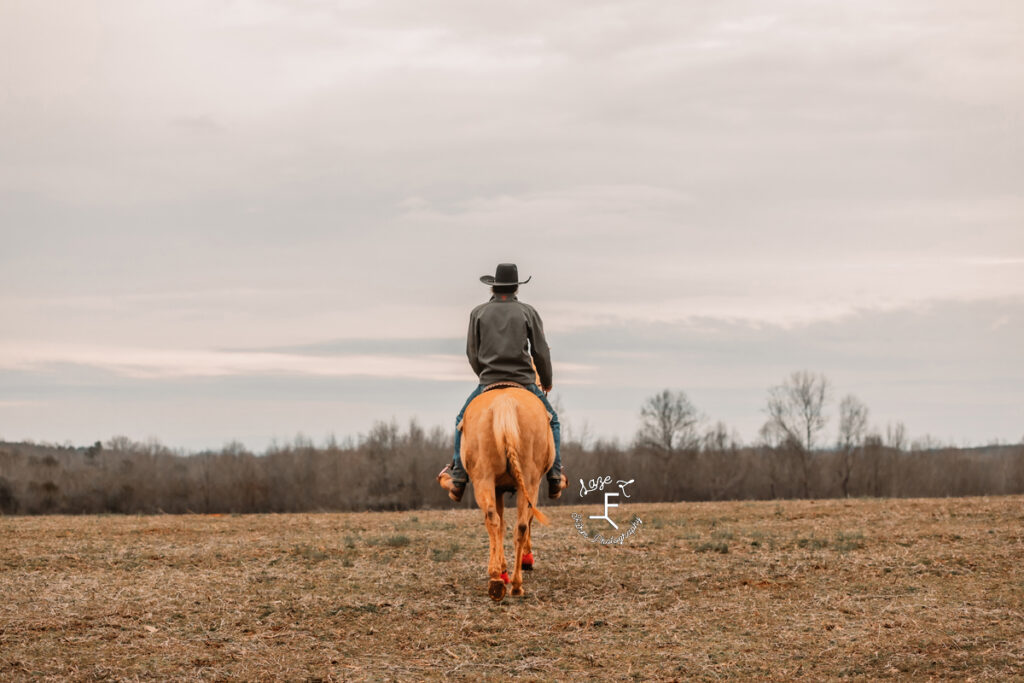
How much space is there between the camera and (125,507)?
64.0 meters

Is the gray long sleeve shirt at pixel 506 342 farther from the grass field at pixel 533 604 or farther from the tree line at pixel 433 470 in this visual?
the tree line at pixel 433 470

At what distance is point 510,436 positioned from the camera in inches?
418

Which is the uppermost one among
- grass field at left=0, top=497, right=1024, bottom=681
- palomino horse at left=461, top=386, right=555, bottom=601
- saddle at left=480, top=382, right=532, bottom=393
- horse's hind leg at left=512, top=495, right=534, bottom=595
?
saddle at left=480, top=382, right=532, bottom=393

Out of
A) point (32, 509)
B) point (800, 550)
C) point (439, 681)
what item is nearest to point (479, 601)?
point (439, 681)

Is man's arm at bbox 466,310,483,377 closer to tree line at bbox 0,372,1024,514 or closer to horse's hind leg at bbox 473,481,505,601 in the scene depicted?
horse's hind leg at bbox 473,481,505,601

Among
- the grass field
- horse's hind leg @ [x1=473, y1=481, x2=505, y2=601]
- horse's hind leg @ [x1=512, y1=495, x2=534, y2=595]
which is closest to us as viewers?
the grass field

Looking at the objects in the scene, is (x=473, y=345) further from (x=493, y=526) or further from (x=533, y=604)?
(x=533, y=604)

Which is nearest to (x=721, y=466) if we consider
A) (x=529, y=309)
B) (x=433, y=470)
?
(x=433, y=470)

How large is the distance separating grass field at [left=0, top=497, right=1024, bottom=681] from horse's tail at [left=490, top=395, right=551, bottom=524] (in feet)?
3.74

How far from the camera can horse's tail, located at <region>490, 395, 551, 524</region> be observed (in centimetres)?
1057

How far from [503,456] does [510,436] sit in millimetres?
275

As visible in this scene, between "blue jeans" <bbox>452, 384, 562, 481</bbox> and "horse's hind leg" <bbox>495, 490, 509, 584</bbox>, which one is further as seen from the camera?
"blue jeans" <bbox>452, 384, 562, 481</bbox>

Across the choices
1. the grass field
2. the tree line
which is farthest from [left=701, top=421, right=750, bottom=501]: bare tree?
the grass field

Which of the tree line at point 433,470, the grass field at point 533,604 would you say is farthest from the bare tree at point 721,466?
the grass field at point 533,604
